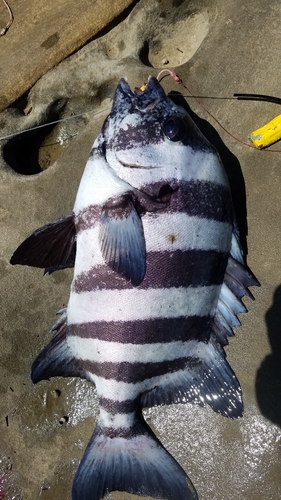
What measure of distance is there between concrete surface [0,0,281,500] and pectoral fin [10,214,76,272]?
41 cm

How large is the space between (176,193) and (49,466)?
191 cm

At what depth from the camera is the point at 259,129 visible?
7.58 ft

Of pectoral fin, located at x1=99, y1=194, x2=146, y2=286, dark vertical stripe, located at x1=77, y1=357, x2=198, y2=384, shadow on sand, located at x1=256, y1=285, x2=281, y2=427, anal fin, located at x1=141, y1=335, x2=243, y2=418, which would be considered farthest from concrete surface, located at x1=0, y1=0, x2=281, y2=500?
pectoral fin, located at x1=99, y1=194, x2=146, y2=286

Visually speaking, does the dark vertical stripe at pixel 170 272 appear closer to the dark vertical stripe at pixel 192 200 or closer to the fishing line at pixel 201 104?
the dark vertical stripe at pixel 192 200

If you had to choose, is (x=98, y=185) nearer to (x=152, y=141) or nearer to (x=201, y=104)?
(x=152, y=141)

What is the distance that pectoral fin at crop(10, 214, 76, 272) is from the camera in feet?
6.97

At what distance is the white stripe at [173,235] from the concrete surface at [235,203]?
488 millimetres

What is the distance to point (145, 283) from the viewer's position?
1.92 m

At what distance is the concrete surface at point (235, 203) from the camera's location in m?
2.31

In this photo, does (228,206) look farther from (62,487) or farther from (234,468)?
(62,487)

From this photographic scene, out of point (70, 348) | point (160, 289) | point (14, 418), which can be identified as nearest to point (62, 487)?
point (14, 418)

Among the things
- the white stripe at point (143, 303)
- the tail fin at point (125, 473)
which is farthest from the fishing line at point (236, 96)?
the tail fin at point (125, 473)

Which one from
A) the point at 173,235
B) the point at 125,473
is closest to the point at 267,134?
the point at 173,235

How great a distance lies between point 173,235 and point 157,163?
36cm
